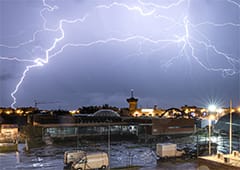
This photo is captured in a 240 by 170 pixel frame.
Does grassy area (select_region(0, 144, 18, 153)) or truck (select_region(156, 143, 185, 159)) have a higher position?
truck (select_region(156, 143, 185, 159))

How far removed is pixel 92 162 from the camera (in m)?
17.7

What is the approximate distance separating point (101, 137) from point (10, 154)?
1269 centimetres

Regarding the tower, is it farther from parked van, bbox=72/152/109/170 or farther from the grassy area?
parked van, bbox=72/152/109/170

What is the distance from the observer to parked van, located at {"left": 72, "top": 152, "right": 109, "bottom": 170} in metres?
17.4

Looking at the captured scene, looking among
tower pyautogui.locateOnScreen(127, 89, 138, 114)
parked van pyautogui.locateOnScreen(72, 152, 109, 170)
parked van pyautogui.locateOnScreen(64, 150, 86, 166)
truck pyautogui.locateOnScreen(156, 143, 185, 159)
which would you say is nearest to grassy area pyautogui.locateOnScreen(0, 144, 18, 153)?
parked van pyautogui.locateOnScreen(64, 150, 86, 166)

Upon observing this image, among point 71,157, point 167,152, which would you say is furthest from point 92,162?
point 167,152

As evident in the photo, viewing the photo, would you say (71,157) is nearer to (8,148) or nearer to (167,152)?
(167,152)

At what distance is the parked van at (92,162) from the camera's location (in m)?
17.4

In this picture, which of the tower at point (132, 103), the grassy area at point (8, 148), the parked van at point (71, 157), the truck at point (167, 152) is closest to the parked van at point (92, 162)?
the parked van at point (71, 157)

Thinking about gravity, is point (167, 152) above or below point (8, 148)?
above

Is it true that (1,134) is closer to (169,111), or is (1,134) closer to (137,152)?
(137,152)

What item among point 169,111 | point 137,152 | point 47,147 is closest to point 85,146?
point 47,147

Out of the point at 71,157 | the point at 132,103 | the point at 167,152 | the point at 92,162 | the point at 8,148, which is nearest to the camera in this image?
the point at 92,162

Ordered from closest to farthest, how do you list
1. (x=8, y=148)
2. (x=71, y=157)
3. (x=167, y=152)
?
(x=71, y=157) → (x=167, y=152) → (x=8, y=148)
